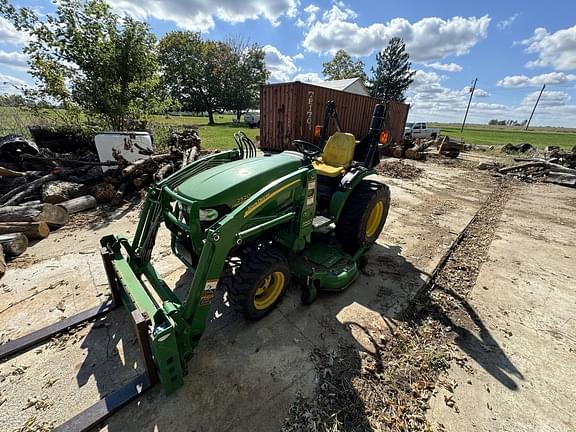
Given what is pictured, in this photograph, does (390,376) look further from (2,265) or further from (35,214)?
(35,214)

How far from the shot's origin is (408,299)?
2.78 m

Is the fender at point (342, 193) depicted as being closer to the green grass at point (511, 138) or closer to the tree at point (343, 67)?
the green grass at point (511, 138)

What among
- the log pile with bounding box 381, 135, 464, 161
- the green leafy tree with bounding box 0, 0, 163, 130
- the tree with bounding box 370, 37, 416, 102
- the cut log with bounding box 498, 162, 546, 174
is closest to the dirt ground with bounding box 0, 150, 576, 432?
the green leafy tree with bounding box 0, 0, 163, 130

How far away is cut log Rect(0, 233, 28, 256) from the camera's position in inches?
122

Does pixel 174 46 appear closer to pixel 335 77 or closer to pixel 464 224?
pixel 335 77

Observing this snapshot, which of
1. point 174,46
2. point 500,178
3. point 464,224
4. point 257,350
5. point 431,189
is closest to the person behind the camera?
point 257,350

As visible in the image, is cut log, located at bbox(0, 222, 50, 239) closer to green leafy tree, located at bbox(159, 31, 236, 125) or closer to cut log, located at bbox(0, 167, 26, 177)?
cut log, located at bbox(0, 167, 26, 177)

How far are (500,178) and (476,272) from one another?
26.9 feet

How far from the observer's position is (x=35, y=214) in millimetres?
3623

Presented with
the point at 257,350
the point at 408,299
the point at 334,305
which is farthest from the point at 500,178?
the point at 257,350

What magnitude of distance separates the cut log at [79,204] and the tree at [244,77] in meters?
33.1

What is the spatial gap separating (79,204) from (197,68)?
33.8m

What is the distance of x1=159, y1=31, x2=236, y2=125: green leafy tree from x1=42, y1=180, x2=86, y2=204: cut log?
2905 cm

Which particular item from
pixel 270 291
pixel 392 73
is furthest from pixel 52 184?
pixel 392 73
